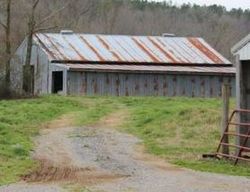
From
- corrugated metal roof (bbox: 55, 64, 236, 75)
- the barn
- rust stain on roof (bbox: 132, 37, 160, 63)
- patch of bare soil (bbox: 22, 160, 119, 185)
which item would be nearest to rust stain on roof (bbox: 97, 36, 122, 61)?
the barn

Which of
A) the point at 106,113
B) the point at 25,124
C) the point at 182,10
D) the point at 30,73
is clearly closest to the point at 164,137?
the point at 25,124

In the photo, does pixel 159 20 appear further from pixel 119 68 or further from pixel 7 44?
pixel 7 44

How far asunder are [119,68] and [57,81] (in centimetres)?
546

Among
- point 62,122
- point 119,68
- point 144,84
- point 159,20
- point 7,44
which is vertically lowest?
point 62,122

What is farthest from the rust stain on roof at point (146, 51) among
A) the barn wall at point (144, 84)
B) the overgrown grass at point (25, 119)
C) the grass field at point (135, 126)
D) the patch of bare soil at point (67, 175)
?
the patch of bare soil at point (67, 175)

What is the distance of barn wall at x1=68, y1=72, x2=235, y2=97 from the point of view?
4056cm

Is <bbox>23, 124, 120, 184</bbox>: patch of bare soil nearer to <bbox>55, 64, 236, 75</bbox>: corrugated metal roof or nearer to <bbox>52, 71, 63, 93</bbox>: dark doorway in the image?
<bbox>55, 64, 236, 75</bbox>: corrugated metal roof

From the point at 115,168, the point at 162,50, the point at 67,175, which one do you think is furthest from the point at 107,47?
the point at 67,175

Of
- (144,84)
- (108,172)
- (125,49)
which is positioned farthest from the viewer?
(125,49)

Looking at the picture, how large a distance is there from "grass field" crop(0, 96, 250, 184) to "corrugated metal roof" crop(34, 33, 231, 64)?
27.7ft

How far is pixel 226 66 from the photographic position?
45.2 meters

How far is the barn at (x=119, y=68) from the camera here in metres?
40.5

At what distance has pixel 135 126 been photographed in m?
24.2

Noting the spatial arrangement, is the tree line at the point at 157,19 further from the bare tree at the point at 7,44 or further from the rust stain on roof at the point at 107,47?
the bare tree at the point at 7,44
